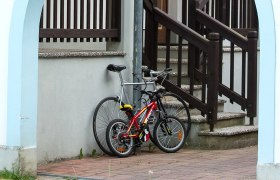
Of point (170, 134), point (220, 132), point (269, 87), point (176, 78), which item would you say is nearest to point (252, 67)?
point (220, 132)

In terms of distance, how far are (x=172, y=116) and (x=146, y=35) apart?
1695mm

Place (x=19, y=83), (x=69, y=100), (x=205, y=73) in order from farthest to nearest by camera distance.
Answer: (x=205, y=73) < (x=69, y=100) < (x=19, y=83)

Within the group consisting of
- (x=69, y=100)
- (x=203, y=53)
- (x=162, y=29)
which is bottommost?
(x=69, y=100)

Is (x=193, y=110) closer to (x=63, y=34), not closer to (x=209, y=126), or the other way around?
(x=209, y=126)

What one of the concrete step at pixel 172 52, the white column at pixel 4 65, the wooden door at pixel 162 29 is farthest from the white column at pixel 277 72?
the wooden door at pixel 162 29

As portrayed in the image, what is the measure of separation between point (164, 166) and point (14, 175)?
6.50 ft

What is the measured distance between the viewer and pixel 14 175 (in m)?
9.59

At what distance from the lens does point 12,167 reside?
31.9 ft

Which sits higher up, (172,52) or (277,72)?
(172,52)

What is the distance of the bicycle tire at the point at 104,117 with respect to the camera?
1142cm

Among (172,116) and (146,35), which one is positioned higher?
(146,35)

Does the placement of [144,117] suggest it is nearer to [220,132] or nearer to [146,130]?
[146,130]

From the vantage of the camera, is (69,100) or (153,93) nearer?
(69,100)

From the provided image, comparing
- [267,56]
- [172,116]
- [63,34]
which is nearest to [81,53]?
[63,34]
